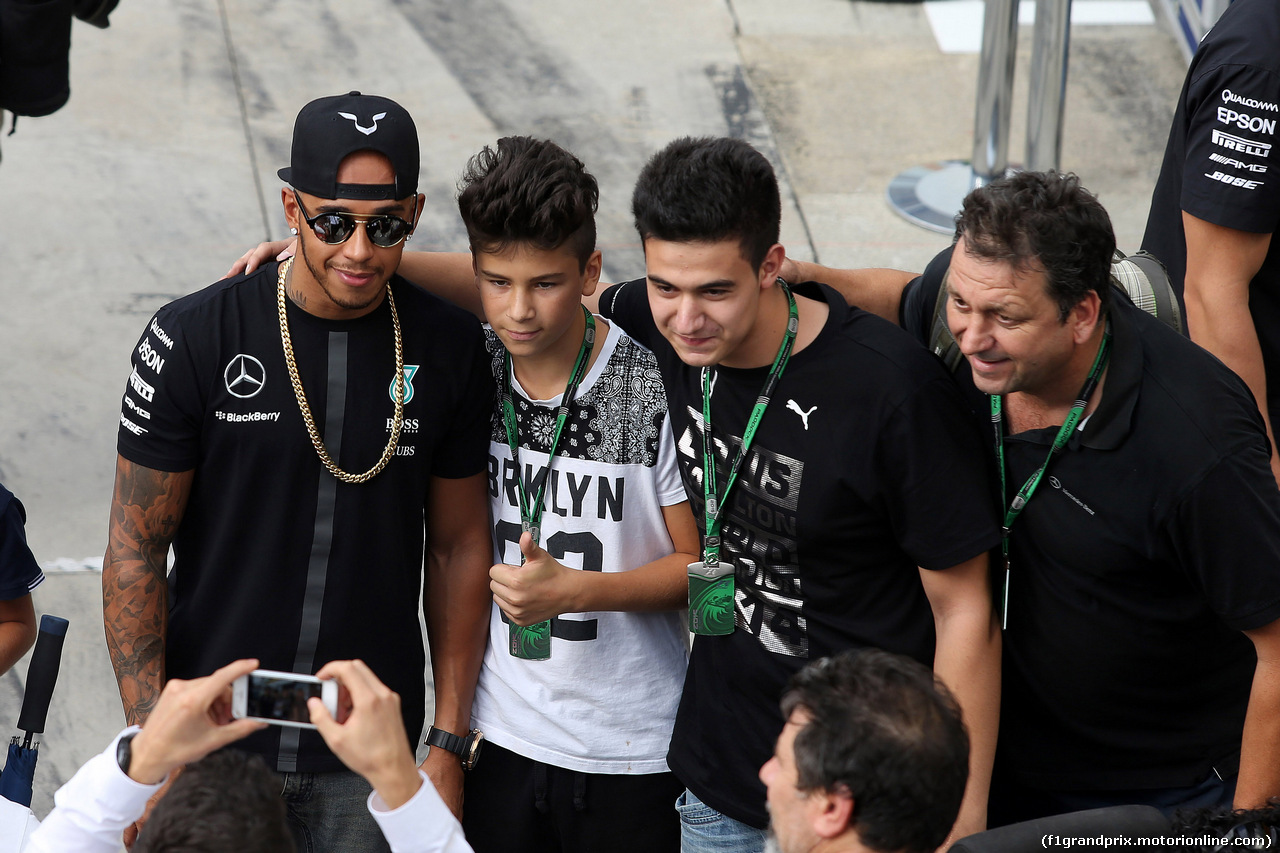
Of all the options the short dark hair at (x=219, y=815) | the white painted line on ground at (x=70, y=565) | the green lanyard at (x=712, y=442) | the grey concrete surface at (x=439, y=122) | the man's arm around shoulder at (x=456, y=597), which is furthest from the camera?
the grey concrete surface at (x=439, y=122)

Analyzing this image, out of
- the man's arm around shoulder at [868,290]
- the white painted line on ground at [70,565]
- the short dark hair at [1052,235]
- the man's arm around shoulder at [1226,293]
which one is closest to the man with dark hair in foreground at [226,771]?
the short dark hair at [1052,235]

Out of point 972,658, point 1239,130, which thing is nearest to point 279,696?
point 972,658

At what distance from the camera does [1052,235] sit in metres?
2.64

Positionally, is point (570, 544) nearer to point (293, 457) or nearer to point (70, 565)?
point (293, 457)

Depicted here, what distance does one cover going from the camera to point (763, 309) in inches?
114

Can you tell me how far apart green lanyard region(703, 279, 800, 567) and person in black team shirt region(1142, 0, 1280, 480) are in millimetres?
1430

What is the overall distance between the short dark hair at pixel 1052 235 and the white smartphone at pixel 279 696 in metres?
1.53

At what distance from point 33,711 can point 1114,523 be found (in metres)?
2.50

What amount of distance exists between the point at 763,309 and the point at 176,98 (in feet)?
22.9

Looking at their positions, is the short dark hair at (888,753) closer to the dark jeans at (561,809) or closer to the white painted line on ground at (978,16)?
the dark jeans at (561,809)

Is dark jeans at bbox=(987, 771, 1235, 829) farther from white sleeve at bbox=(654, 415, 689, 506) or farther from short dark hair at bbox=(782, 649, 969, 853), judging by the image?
white sleeve at bbox=(654, 415, 689, 506)

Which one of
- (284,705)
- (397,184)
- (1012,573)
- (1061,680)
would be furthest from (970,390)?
(284,705)

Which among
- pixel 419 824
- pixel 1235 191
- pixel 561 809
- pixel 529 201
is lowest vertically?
pixel 561 809

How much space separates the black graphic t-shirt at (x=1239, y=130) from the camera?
356 cm
